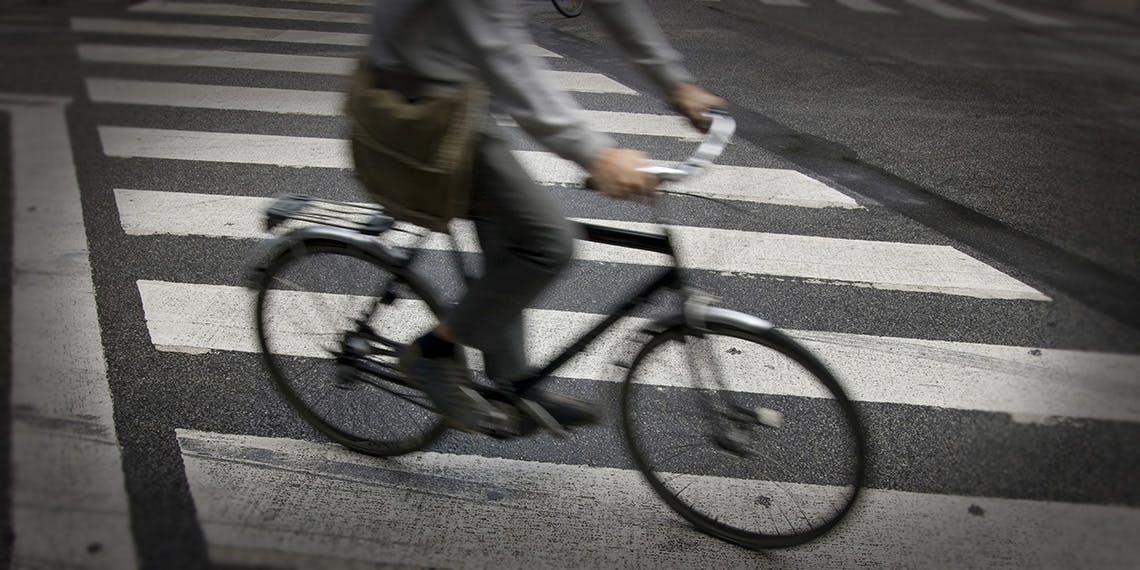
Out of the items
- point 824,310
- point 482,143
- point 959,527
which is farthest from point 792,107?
point 482,143

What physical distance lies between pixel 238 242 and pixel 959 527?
3365 mm

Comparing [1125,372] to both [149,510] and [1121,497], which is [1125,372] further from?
[149,510]

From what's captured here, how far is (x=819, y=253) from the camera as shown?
437cm

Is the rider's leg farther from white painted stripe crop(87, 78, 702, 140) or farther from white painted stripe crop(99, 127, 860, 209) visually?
white painted stripe crop(87, 78, 702, 140)

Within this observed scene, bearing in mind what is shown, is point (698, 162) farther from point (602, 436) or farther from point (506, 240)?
point (602, 436)

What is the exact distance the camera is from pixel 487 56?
1940 millimetres

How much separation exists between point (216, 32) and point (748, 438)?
6.63 m

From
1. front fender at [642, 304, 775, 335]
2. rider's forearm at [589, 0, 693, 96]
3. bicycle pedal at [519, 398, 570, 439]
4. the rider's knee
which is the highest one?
rider's forearm at [589, 0, 693, 96]

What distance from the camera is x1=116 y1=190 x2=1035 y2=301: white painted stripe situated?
13.4ft

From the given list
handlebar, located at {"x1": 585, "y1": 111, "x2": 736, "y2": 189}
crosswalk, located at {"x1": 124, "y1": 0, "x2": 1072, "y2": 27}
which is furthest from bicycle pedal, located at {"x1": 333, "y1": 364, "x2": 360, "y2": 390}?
handlebar, located at {"x1": 585, "y1": 111, "x2": 736, "y2": 189}

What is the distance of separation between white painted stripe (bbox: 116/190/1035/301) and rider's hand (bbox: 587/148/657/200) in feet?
6.81

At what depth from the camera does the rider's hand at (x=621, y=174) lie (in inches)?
77.0

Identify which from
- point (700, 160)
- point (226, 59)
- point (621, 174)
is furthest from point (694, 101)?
point (226, 59)

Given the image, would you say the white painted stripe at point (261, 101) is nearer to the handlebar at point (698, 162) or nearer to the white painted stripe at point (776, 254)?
the white painted stripe at point (776, 254)
